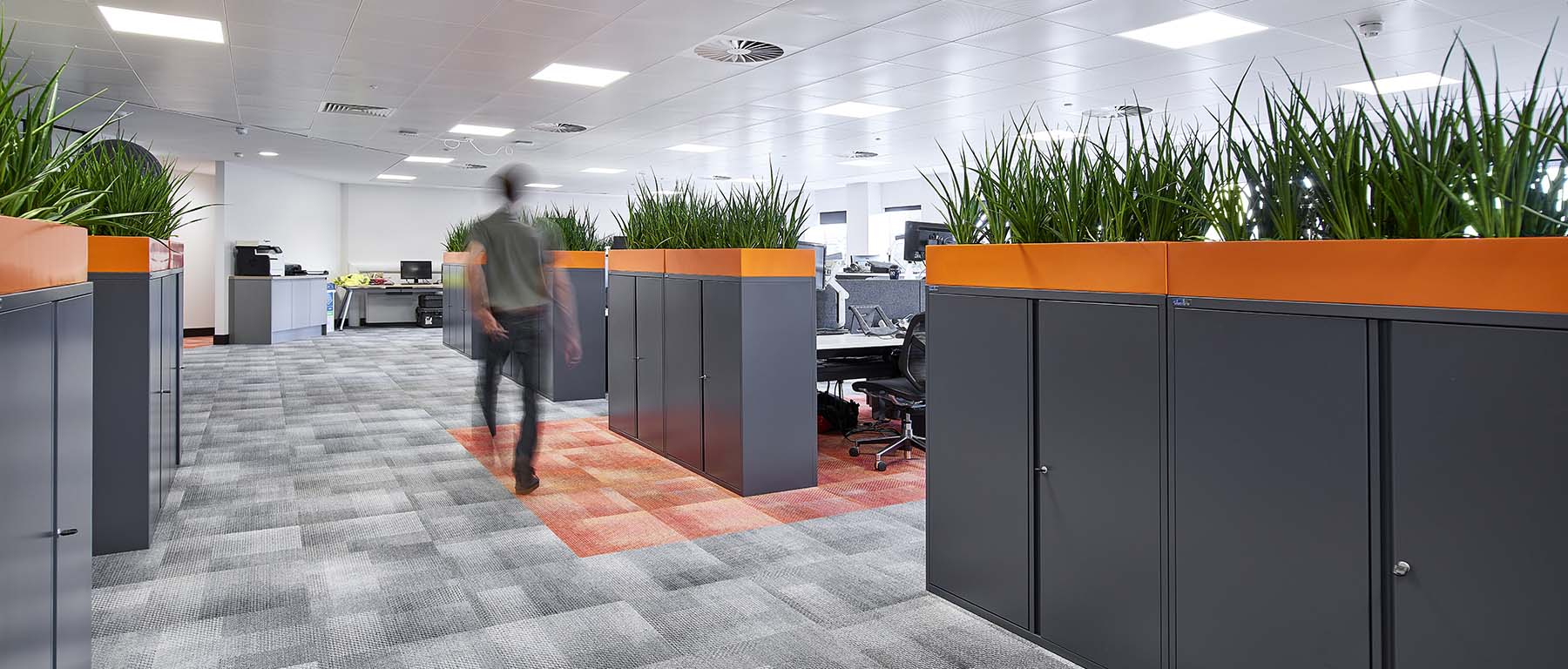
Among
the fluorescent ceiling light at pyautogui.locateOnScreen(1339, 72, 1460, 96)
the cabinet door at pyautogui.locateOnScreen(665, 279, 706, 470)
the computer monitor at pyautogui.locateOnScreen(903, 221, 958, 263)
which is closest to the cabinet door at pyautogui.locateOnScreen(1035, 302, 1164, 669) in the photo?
the cabinet door at pyautogui.locateOnScreen(665, 279, 706, 470)

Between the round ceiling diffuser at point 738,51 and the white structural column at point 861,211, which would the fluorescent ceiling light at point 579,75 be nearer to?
the round ceiling diffuser at point 738,51

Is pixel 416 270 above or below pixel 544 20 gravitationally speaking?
below

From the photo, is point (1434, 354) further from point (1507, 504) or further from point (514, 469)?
point (514, 469)

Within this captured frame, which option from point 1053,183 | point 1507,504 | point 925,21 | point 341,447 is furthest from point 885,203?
point 1507,504

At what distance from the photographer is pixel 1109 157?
6.75 feet

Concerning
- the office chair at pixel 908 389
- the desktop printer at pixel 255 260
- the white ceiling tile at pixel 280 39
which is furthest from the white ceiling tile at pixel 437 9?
the desktop printer at pixel 255 260

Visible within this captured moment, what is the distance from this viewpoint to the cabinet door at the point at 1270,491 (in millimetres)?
1576

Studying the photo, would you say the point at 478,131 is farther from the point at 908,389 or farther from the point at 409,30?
the point at 908,389

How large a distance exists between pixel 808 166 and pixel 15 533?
11.5 m

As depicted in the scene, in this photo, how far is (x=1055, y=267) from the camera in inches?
85.2

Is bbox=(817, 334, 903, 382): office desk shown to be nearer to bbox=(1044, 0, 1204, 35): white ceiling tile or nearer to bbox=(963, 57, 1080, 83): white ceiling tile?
bbox=(1044, 0, 1204, 35): white ceiling tile

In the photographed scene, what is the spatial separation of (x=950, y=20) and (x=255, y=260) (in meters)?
9.34

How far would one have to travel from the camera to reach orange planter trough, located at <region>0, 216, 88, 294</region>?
1228 mm

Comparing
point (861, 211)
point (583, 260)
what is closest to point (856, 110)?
point (583, 260)
